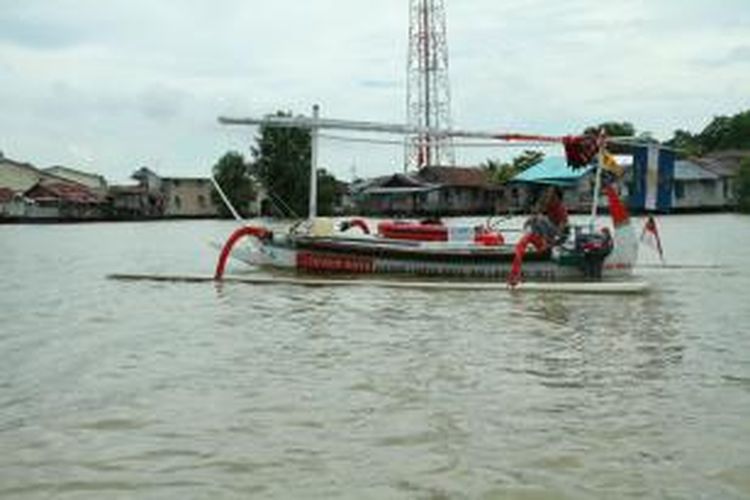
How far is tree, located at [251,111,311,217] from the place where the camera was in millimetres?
73250

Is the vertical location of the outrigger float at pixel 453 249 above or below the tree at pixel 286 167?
below

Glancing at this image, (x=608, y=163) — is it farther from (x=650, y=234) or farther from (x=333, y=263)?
(x=333, y=263)

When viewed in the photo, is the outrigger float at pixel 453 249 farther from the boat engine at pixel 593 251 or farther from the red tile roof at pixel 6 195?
the red tile roof at pixel 6 195

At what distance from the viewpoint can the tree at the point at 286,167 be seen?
73.2m

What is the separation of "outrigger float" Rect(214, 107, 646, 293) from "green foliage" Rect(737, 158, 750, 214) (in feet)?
160

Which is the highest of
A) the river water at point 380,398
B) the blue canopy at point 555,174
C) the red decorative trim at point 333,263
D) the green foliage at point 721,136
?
the green foliage at point 721,136

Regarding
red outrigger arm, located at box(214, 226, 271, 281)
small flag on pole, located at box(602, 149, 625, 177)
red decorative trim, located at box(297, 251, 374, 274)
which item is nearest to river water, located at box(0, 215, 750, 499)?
red outrigger arm, located at box(214, 226, 271, 281)

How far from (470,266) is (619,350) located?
8.43m

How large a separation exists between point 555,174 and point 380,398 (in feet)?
49.8

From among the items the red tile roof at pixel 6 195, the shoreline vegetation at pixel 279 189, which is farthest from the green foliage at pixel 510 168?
the red tile roof at pixel 6 195

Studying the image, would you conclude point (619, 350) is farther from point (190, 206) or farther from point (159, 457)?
point (190, 206)

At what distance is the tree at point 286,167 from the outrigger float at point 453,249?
5051cm

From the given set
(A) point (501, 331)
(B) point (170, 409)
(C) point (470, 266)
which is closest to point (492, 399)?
(B) point (170, 409)

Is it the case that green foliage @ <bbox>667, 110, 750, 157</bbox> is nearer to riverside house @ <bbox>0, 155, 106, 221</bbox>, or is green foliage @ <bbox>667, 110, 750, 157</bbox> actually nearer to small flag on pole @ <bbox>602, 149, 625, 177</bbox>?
riverside house @ <bbox>0, 155, 106, 221</bbox>
